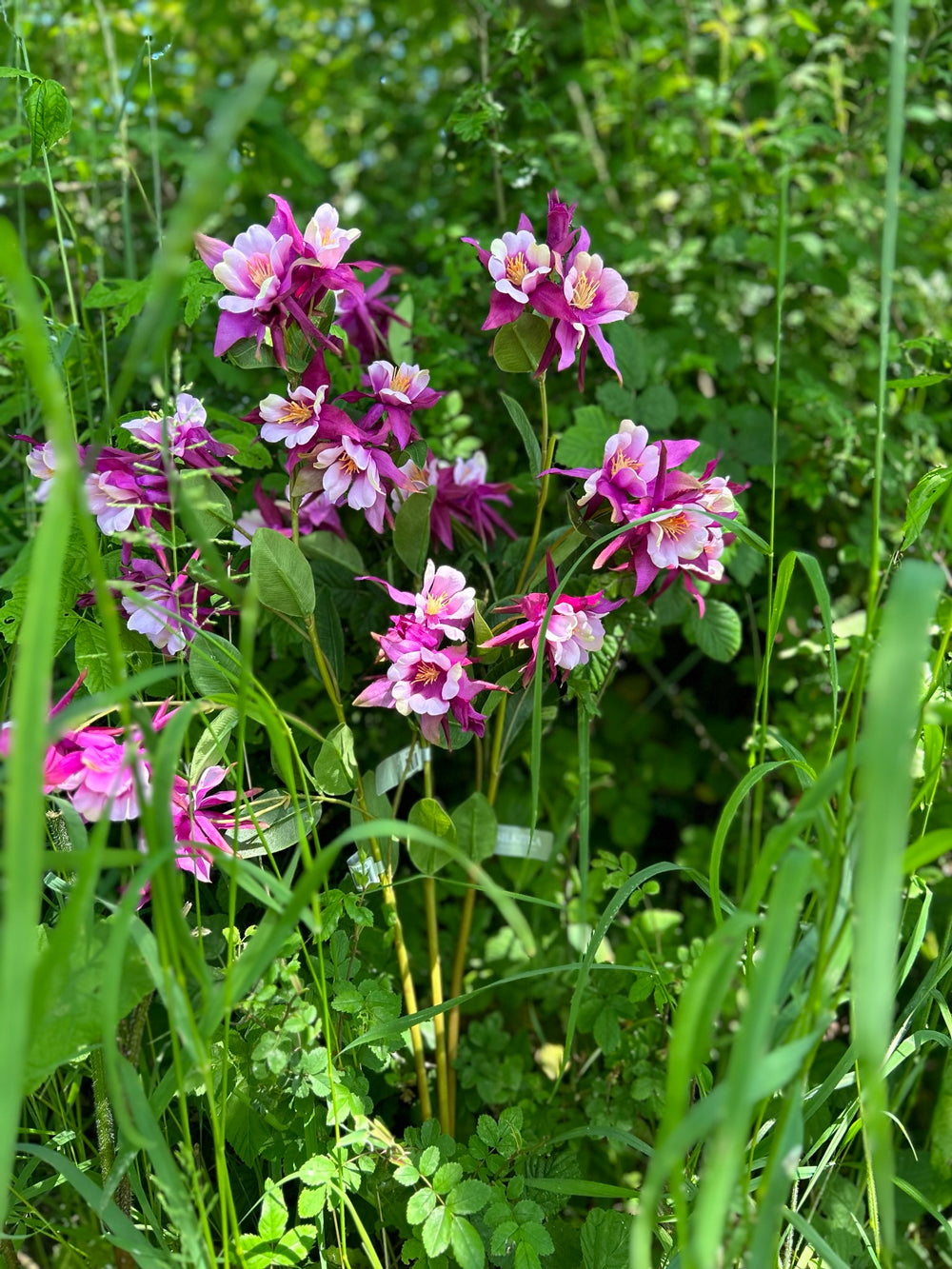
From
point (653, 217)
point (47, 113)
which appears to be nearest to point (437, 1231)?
point (47, 113)

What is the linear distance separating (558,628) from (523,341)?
299 mm

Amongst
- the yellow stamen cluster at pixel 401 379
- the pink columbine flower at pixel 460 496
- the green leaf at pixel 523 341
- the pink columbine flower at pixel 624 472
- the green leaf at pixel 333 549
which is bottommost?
the green leaf at pixel 333 549

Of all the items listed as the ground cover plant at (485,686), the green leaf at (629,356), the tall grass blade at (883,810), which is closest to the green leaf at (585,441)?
the ground cover plant at (485,686)

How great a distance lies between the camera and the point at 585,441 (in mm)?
1368

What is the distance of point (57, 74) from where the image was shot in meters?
2.16

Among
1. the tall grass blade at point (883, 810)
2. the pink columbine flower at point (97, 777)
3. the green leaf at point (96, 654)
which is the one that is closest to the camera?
the tall grass blade at point (883, 810)

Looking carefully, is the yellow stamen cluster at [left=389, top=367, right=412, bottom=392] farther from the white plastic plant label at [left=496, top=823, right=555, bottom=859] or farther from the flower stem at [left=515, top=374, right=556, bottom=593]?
the white plastic plant label at [left=496, top=823, right=555, bottom=859]

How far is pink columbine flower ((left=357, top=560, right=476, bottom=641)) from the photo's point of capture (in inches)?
38.9

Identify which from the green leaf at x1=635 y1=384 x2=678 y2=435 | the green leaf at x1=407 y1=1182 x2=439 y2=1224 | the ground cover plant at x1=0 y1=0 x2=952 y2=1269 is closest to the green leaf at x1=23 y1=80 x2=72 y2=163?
the ground cover plant at x1=0 y1=0 x2=952 y2=1269

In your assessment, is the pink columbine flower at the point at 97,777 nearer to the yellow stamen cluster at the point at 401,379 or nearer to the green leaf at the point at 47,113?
the yellow stamen cluster at the point at 401,379

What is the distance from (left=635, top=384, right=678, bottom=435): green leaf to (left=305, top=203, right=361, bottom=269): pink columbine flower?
0.58 meters

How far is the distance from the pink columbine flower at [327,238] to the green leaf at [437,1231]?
34.8 inches

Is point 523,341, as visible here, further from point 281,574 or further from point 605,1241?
point 605,1241

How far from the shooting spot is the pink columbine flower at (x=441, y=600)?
0.99 metres
